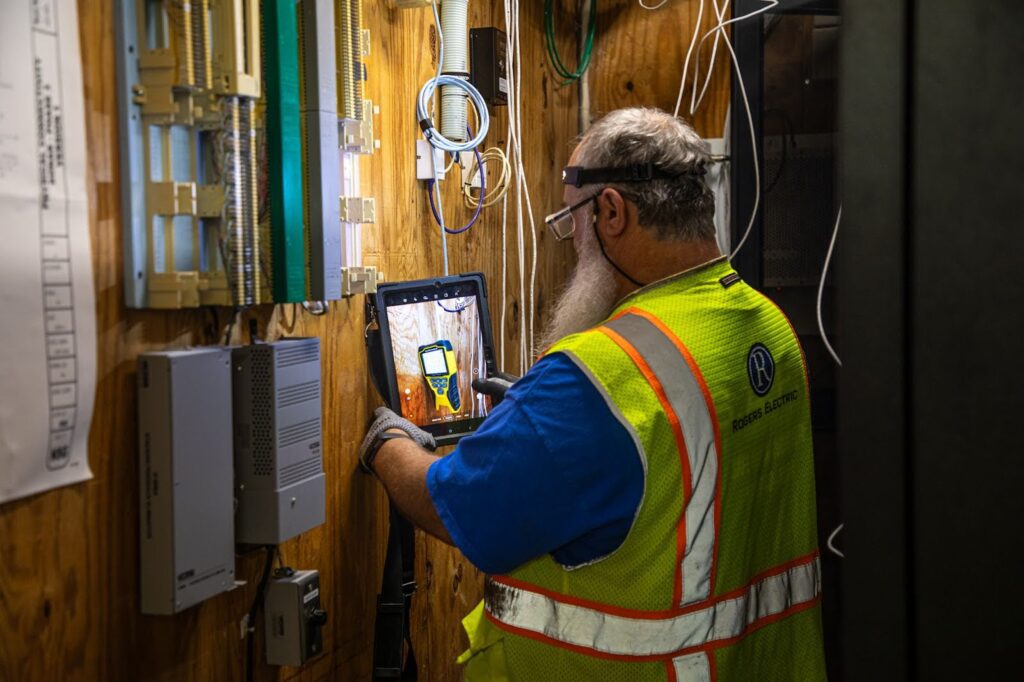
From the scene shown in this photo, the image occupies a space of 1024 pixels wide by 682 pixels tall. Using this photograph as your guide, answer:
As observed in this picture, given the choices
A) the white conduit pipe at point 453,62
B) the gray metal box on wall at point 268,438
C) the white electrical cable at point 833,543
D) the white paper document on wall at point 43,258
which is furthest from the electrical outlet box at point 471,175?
the white electrical cable at point 833,543

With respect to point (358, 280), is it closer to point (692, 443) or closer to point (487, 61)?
point (692, 443)

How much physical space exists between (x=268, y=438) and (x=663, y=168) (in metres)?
0.82

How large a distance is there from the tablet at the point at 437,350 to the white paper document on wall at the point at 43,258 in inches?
28.7

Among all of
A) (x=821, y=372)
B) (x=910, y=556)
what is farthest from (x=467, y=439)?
(x=821, y=372)

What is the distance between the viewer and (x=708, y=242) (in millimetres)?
1734

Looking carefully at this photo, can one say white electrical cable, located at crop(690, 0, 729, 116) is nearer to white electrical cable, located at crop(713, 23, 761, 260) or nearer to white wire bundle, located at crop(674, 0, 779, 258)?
white wire bundle, located at crop(674, 0, 779, 258)

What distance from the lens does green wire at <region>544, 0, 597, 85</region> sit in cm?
327

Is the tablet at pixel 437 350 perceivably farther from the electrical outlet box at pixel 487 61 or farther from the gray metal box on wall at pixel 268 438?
the electrical outlet box at pixel 487 61

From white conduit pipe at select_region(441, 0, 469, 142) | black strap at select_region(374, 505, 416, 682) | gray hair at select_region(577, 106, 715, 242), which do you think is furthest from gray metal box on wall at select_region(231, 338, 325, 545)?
white conduit pipe at select_region(441, 0, 469, 142)

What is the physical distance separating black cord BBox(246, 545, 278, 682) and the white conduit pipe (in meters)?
1.18

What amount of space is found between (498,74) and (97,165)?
155cm

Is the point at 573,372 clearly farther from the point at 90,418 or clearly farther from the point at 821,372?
the point at 821,372

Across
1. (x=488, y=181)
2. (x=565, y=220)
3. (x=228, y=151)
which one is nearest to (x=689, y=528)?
(x=565, y=220)

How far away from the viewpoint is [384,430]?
6.06 ft
